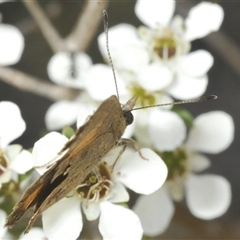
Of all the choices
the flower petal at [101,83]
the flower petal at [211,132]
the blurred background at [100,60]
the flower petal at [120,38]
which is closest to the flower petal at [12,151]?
the flower petal at [101,83]

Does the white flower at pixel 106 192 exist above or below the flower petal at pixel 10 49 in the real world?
below

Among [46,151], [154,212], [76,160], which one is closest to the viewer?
[76,160]

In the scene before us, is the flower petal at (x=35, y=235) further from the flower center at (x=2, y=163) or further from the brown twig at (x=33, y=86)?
the brown twig at (x=33, y=86)

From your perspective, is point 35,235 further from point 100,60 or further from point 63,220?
point 100,60

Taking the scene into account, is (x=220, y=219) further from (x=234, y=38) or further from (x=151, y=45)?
(x=151, y=45)

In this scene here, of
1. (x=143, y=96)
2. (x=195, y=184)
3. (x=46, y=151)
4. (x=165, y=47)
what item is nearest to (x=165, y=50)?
(x=165, y=47)
